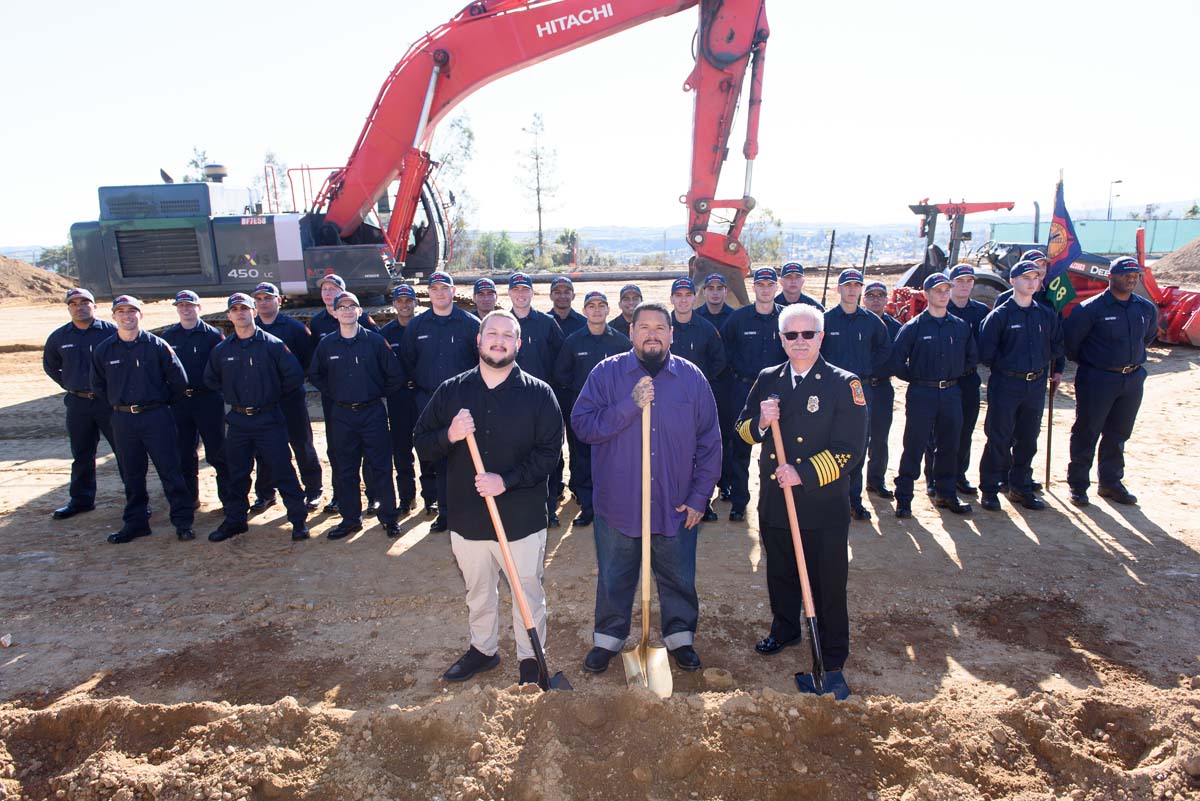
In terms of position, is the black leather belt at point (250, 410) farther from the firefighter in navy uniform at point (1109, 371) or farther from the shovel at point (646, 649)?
the firefighter in navy uniform at point (1109, 371)

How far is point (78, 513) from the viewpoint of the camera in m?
6.50

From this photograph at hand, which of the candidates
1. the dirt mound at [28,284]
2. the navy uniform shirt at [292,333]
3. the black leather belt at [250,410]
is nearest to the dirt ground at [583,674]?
the black leather belt at [250,410]

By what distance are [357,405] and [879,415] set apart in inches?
177

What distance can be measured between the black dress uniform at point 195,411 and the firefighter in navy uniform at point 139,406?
12.1 inches

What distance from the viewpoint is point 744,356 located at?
6.15m

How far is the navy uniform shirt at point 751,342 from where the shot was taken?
6.05 m

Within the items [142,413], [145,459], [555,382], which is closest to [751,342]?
[555,382]

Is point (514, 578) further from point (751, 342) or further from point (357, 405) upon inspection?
point (751, 342)

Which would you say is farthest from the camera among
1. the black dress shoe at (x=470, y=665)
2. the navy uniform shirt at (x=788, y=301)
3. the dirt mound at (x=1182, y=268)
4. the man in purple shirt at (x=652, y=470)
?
the dirt mound at (x=1182, y=268)

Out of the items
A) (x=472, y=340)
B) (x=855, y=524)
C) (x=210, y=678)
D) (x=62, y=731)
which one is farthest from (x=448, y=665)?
(x=855, y=524)

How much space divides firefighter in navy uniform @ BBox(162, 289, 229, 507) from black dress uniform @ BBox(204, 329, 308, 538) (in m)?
0.53

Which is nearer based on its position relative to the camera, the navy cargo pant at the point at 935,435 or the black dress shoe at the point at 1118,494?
the navy cargo pant at the point at 935,435

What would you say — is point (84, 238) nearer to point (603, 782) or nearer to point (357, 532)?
point (357, 532)

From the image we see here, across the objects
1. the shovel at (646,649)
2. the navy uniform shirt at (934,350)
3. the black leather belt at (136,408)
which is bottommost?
the shovel at (646,649)
